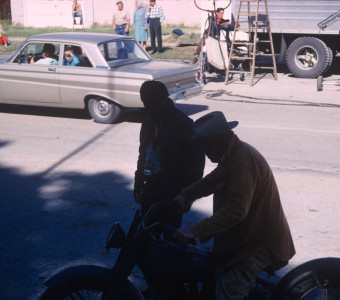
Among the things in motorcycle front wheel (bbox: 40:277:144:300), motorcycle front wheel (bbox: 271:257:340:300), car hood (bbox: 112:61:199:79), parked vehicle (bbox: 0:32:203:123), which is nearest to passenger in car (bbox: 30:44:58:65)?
parked vehicle (bbox: 0:32:203:123)

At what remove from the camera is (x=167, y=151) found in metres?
4.48

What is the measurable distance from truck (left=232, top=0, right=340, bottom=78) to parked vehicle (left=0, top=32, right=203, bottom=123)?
227 inches

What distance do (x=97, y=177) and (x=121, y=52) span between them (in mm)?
4187

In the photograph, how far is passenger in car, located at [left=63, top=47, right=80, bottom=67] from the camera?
35.2 feet

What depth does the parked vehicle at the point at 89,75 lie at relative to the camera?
10.3 meters

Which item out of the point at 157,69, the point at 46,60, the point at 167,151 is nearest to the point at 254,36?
the point at 157,69

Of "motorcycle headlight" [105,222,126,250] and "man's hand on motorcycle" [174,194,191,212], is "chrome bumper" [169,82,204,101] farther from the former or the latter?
"motorcycle headlight" [105,222,126,250]

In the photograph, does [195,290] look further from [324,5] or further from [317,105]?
[324,5]

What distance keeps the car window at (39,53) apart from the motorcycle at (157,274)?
8158 mm

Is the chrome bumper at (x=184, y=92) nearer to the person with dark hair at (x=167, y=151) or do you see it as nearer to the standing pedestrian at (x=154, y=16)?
the person with dark hair at (x=167, y=151)

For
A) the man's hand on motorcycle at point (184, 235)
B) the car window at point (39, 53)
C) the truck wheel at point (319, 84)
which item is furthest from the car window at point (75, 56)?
the man's hand on motorcycle at point (184, 235)

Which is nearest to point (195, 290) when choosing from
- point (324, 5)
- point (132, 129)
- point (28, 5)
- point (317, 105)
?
point (132, 129)

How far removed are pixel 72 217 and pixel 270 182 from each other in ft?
11.2

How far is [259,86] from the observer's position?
596 inches
